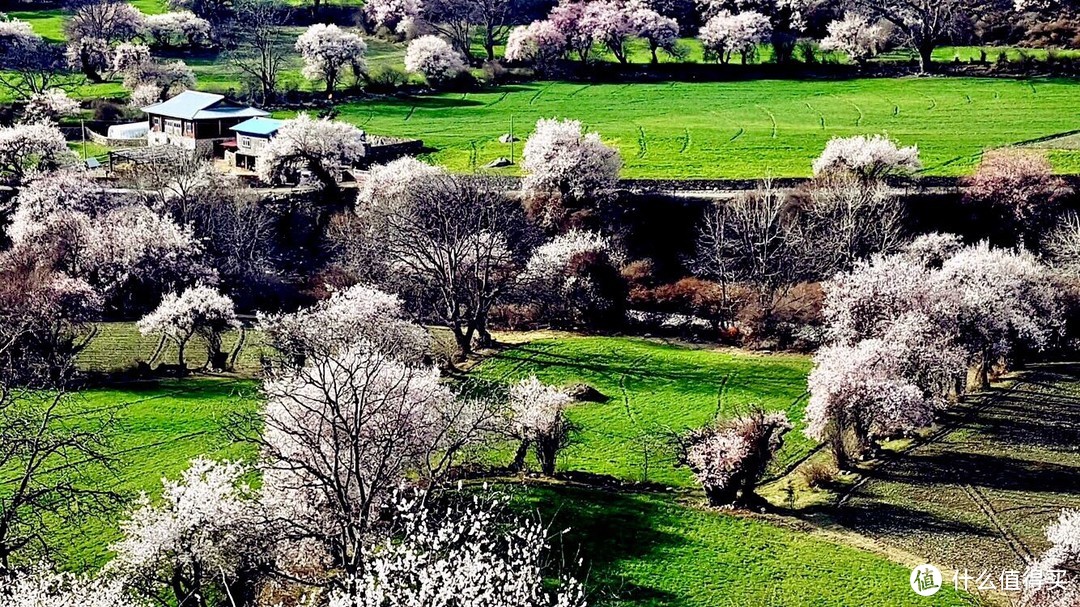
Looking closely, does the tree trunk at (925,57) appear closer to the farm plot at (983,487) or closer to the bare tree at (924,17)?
the bare tree at (924,17)

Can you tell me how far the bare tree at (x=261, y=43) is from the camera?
297 feet

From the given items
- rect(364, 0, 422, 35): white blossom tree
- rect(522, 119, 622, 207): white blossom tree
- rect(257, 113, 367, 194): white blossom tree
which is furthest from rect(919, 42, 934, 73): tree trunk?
rect(257, 113, 367, 194): white blossom tree

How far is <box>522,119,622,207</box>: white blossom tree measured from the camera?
211 feet

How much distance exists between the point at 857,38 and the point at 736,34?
962cm

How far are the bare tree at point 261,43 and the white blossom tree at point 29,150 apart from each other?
19.5 metres

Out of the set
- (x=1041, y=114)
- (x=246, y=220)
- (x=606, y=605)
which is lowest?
(x=606, y=605)

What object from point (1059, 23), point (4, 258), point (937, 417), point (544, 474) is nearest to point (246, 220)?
point (4, 258)

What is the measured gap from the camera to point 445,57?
316ft

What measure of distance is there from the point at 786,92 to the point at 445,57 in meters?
26.9

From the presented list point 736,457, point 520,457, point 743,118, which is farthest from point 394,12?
point 736,457

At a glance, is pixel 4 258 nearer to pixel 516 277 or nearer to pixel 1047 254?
pixel 516 277

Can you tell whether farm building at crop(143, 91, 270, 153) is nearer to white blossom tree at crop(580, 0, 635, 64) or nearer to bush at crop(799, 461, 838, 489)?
white blossom tree at crop(580, 0, 635, 64)

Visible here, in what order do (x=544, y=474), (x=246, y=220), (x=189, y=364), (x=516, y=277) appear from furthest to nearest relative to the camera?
(x=246, y=220), (x=516, y=277), (x=189, y=364), (x=544, y=474)

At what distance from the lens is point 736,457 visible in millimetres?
35031
